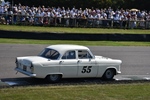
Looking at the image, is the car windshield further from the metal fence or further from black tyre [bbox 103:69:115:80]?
the metal fence

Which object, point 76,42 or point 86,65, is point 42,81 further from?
point 76,42

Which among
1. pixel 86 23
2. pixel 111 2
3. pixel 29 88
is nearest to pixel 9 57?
pixel 29 88

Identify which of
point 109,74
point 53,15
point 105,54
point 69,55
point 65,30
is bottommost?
point 105,54

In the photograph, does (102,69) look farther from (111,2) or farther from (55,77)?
(111,2)

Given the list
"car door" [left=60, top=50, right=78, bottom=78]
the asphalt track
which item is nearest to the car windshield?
"car door" [left=60, top=50, right=78, bottom=78]

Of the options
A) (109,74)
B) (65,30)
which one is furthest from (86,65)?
(65,30)

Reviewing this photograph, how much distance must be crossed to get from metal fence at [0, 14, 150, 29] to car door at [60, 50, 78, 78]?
1649cm

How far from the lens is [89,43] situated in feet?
86.0

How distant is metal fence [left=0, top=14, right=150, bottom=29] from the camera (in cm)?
2920

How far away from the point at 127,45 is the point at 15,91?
17152 millimetres

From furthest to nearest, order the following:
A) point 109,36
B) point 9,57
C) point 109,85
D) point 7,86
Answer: point 109,36
point 9,57
point 109,85
point 7,86

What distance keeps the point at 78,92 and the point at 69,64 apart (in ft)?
7.17

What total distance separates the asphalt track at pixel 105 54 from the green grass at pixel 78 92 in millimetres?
1511

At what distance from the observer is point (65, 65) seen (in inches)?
509
